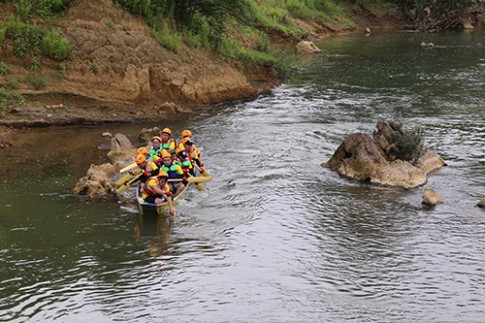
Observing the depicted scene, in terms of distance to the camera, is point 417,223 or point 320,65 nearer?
point 417,223

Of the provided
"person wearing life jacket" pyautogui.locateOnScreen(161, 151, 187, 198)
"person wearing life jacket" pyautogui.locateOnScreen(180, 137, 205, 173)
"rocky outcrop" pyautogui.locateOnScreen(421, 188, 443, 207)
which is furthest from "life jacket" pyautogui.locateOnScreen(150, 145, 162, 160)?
"rocky outcrop" pyautogui.locateOnScreen(421, 188, 443, 207)

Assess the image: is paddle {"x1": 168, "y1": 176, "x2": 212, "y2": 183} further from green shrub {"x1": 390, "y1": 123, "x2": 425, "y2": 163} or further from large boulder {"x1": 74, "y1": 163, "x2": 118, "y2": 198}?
green shrub {"x1": 390, "y1": 123, "x2": 425, "y2": 163}

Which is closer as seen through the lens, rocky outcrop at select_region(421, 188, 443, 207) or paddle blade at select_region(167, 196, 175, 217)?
paddle blade at select_region(167, 196, 175, 217)

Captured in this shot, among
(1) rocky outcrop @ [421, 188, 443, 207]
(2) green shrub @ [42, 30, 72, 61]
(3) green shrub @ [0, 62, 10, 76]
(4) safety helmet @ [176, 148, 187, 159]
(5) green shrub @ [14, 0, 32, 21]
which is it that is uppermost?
(5) green shrub @ [14, 0, 32, 21]

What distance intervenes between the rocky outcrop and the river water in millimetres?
167

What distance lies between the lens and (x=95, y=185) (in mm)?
18891

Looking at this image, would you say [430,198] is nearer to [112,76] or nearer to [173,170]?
[173,170]

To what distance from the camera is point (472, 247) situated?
15.9 meters

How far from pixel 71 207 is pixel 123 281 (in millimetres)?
4391

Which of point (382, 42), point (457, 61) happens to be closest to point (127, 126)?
point (457, 61)

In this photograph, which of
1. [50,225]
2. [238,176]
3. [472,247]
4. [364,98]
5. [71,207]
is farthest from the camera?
[364,98]

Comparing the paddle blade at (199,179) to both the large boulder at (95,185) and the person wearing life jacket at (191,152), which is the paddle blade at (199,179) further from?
the large boulder at (95,185)

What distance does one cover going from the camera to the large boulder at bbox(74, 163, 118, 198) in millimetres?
18859

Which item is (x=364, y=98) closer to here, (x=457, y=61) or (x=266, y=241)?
(x=457, y=61)
